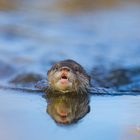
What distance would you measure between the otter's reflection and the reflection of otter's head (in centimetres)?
8

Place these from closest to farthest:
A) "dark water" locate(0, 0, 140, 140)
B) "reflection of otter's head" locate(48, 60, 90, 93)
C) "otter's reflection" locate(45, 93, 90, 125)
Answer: "dark water" locate(0, 0, 140, 140)
"otter's reflection" locate(45, 93, 90, 125)
"reflection of otter's head" locate(48, 60, 90, 93)

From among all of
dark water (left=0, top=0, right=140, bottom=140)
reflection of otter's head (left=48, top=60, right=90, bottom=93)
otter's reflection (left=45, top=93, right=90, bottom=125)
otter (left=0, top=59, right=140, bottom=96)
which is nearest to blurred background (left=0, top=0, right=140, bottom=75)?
dark water (left=0, top=0, right=140, bottom=140)

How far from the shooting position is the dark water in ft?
17.9

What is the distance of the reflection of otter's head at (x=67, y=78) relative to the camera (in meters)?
7.31

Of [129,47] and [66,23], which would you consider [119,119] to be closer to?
[129,47]

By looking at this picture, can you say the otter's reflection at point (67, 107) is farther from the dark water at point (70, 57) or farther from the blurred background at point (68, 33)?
the blurred background at point (68, 33)

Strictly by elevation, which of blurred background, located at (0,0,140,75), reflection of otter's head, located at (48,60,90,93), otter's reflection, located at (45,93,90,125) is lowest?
otter's reflection, located at (45,93,90,125)

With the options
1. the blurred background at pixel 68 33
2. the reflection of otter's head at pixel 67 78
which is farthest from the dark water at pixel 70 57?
the reflection of otter's head at pixel 67 78

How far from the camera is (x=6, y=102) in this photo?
258 inches

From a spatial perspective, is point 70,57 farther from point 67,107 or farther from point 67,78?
point 67,107

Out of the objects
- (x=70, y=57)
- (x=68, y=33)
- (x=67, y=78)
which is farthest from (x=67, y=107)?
(x=68, y=33)

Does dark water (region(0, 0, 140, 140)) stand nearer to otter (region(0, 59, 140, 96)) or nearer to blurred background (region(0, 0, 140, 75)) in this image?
blurred background (region(0, 0, 140, 75))

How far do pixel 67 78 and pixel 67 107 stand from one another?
822mm

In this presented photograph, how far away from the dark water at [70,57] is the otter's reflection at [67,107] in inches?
2.4
